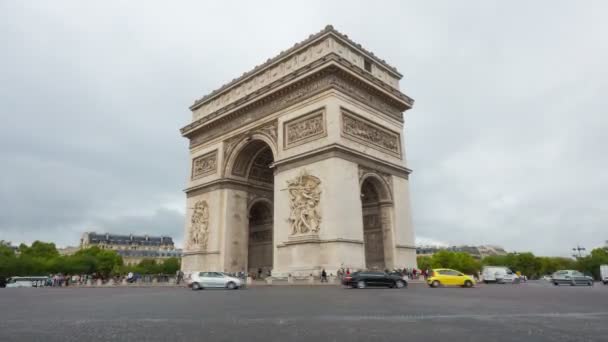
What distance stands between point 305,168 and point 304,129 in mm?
2206

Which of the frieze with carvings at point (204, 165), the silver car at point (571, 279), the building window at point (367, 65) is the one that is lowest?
the silver car at point (571, 279)

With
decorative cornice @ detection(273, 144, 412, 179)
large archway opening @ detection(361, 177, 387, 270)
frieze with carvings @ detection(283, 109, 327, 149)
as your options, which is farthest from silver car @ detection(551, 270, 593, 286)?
frieze with carvings @ detection(283, 109, 327, 149)

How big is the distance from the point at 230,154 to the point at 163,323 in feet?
65.7

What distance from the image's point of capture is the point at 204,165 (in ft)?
87.7

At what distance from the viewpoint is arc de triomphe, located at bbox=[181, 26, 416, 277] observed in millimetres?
18641

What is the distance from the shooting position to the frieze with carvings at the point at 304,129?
782 inches

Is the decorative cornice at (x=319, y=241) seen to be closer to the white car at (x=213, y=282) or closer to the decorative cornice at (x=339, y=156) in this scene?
the white car at (x=213, y=282)

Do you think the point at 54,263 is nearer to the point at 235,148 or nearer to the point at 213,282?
the point at 235,148

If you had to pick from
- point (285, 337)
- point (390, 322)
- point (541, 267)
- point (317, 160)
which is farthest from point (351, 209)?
point (541, 267)

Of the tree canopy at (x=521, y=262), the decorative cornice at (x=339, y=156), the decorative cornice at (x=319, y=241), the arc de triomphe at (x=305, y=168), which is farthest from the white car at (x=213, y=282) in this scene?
the tree canopy at (x=521, y=262)

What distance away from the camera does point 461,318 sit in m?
5.58

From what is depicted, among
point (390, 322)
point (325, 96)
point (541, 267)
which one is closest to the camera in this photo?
point (390, 322)

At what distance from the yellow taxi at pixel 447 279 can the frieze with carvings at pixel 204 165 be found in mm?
14705

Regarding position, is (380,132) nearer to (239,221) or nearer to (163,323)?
(239,221)
